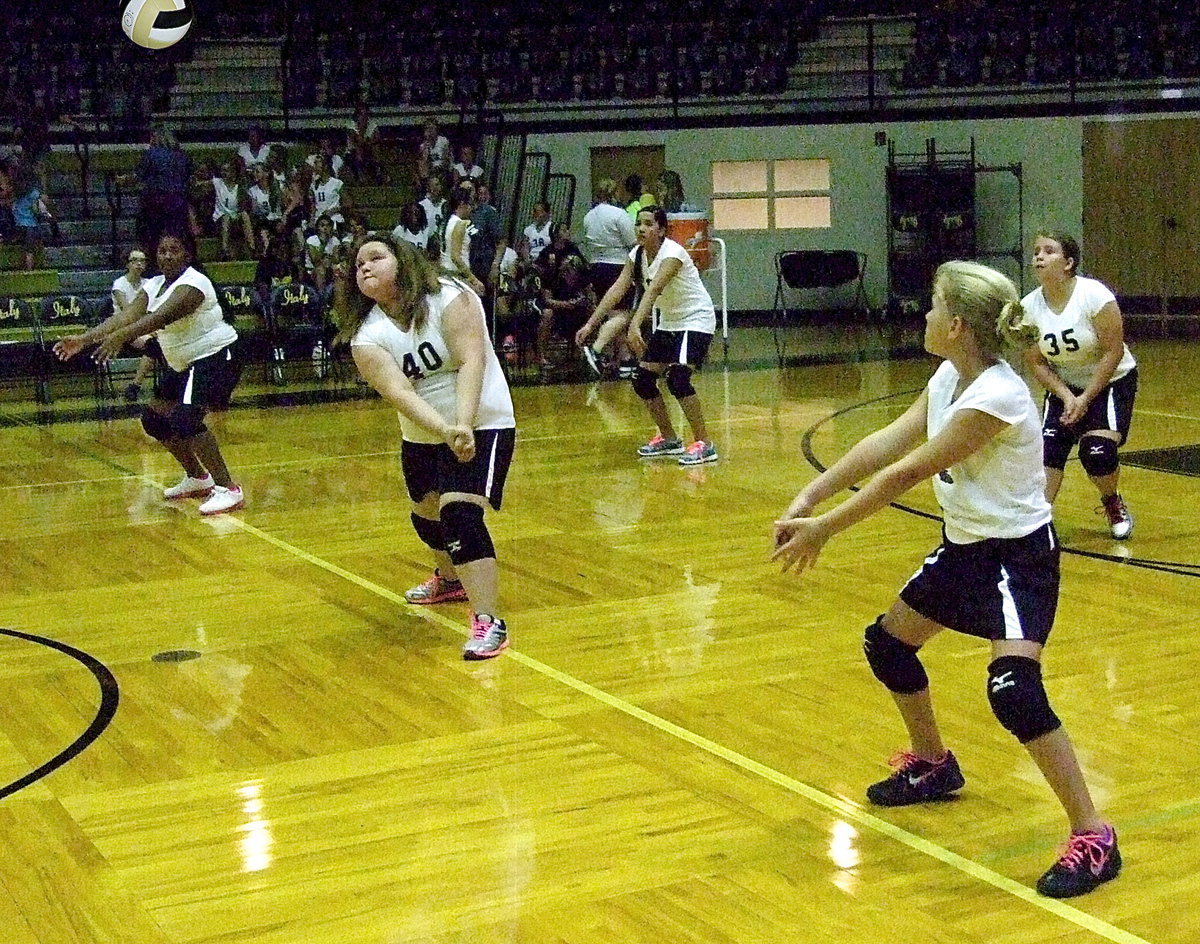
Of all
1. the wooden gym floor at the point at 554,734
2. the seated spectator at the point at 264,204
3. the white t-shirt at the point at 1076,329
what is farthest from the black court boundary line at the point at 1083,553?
the seated spectator at the point at 264,204

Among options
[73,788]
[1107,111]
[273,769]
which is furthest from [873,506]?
[1107,111]

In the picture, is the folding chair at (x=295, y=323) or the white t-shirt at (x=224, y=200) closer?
the folding chair at (x=295, y=323)

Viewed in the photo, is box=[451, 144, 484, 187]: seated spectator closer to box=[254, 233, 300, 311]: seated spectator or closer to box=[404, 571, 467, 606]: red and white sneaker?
box=[254, 233, 300, 311]: seated spectator

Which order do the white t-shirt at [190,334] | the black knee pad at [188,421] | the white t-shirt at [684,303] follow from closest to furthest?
the black knee pad at [188,421]
the white t-shirt at [190,334]
the white t-shirt at [684,303]

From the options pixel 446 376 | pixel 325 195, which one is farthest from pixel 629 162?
pixel 446 376

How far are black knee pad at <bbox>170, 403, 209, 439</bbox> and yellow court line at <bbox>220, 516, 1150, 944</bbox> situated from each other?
3.26m

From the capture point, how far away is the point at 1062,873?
4145 mm

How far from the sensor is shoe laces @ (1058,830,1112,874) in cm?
416

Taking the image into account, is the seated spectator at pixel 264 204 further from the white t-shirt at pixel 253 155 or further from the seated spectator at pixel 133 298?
the seated spectator at pixel 133 298

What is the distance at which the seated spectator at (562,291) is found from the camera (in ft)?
59.8

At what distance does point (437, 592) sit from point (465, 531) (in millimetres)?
1004

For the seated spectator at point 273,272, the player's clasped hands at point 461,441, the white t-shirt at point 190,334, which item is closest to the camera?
the player's clasped hands at point 461,441

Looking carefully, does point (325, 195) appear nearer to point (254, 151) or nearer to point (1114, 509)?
point (254, 151)

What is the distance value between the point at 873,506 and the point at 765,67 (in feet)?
67.7
